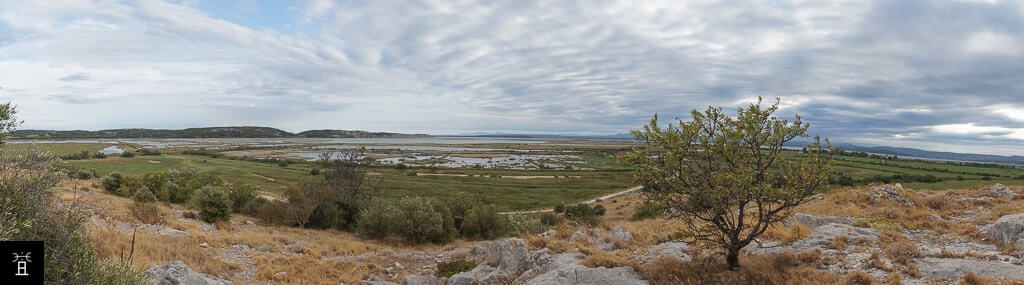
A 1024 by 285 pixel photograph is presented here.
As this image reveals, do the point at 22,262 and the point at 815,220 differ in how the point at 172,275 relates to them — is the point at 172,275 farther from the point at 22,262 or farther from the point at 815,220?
the point at 815,220

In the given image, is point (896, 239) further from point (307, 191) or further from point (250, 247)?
point (307, 191)

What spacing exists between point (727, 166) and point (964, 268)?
5.67 m

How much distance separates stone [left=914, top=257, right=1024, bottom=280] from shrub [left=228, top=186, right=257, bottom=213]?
45181 mm

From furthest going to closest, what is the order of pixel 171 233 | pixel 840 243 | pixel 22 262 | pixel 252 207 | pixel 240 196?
1. pixel 240 196
2. pixel 252 207
3. pixel 171 233
4. pixel 840 243
5. pixel 22 262

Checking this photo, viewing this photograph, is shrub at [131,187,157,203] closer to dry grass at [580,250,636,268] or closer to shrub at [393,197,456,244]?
shrub at [393,197,456,244]

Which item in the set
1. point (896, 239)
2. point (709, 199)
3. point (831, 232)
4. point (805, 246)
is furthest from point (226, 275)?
point (896, 239)

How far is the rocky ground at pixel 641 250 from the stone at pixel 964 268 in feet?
0.06

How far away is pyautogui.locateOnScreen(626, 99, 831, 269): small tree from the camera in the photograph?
377 inches

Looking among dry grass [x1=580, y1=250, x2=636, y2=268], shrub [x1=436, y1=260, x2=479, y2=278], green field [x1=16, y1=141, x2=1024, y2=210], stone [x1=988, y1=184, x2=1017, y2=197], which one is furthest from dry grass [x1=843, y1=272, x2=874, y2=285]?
green field [x1=16, y1=141, x2=1024, y2=210]

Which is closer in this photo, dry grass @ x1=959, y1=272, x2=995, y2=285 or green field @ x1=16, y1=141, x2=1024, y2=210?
dry grass @ x1=959, y1=272, x2=995, y2=285

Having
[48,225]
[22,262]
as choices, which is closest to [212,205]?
[48,225]

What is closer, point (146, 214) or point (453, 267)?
point (453, 267)

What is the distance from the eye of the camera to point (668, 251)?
48.4 feet

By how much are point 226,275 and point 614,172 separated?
11063cm
